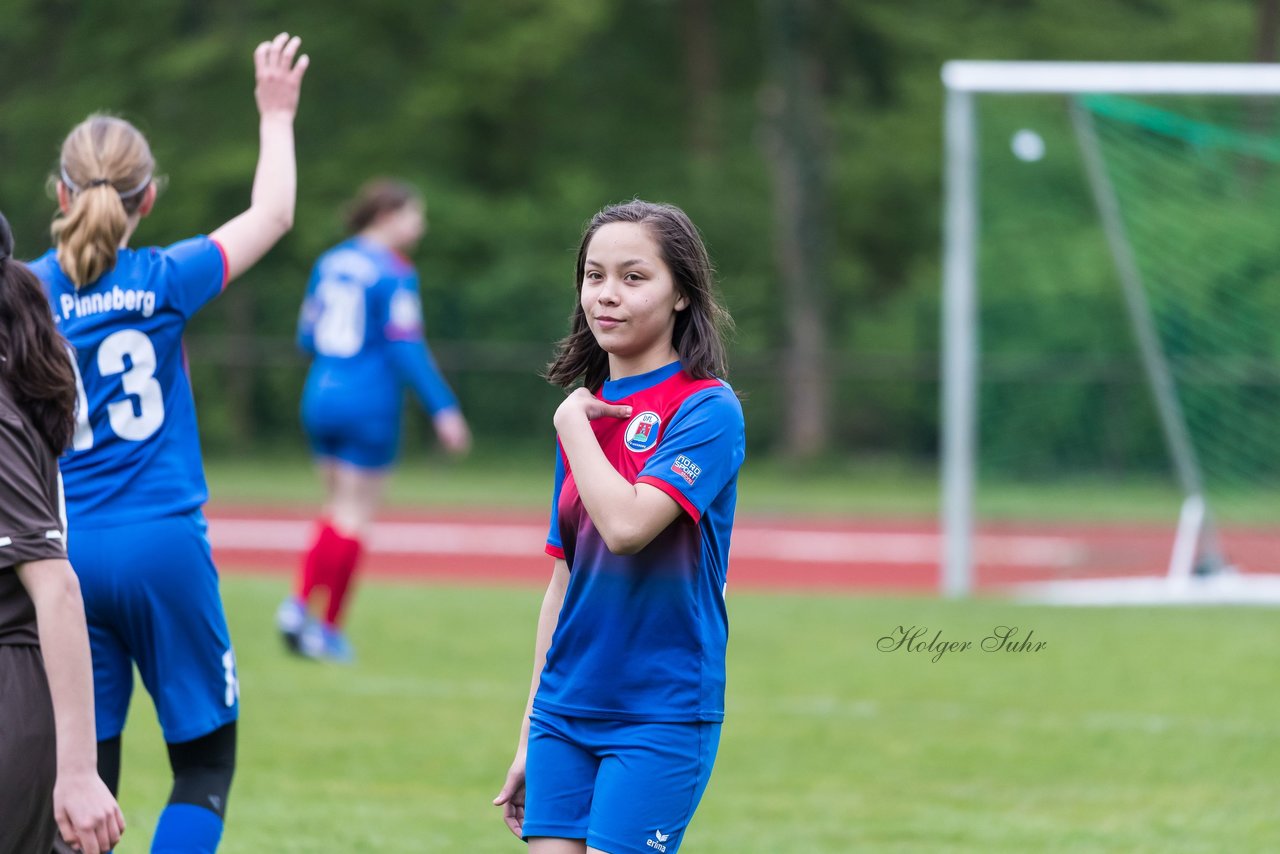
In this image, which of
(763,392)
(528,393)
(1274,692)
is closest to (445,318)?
(528,393)

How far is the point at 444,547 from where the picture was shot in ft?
53.1

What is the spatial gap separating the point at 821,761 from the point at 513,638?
3.53 metres

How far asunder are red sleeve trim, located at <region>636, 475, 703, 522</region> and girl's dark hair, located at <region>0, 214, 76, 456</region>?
1.05 meters

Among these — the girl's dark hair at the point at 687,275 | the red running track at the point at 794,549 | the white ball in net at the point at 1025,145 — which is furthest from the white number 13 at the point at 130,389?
the red running track at the point at 794,549

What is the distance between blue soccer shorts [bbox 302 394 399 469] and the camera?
9523 millimetres

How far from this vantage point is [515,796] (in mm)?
3576

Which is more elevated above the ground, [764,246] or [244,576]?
[764,246]

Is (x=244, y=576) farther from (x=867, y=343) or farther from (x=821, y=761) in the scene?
(x=867, y=343)

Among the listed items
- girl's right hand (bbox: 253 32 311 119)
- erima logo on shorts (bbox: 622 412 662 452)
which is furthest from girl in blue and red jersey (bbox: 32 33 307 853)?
erima logo on shorts (bbox: 622 412 662 452)

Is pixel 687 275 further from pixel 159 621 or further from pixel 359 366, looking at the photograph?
pixel 359 366

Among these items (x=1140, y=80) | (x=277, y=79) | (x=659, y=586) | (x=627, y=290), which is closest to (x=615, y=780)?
(x=659, y=586)

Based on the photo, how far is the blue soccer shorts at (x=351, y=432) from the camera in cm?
952

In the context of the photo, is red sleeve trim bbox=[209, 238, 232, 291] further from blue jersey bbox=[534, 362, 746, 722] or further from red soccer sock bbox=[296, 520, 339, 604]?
red soccer sock bbox=[296, 520, 339, 604]

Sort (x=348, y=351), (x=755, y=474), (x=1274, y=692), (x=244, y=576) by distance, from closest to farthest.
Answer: (x=1274, y=692)
(x=348, y=351)
(x=244, y=576)
(x=755, y=474)
